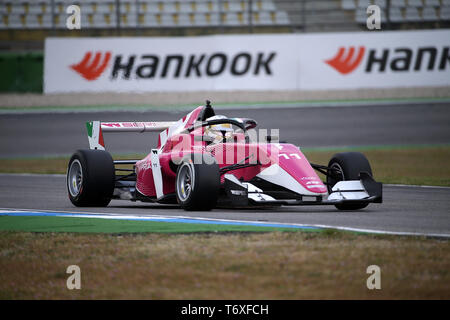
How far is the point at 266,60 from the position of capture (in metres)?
28.3

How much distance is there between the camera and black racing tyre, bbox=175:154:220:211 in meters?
9.83

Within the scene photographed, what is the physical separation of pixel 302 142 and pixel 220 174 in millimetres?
11424

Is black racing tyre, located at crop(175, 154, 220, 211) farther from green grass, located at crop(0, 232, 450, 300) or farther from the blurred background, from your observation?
the blurred background

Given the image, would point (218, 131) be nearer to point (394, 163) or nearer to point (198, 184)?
point (198, 184)

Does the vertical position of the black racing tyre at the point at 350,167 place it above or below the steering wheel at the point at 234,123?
below

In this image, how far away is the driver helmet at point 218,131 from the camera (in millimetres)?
10938

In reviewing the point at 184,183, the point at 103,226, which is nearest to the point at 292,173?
the point at 184,183

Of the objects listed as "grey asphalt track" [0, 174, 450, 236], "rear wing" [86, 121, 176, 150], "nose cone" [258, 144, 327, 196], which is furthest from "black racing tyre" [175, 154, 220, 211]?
"rear wing" [86, 121, 176, 150]

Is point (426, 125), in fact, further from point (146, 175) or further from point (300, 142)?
point (146, 175)

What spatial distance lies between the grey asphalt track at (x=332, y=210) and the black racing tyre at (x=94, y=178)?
6.5 inches

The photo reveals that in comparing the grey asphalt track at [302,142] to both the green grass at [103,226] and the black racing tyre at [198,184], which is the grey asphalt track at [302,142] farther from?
the green grass at [103,226]

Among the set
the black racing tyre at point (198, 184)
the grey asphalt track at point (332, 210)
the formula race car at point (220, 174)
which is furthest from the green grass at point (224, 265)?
the formula race car at point (220, 174)
